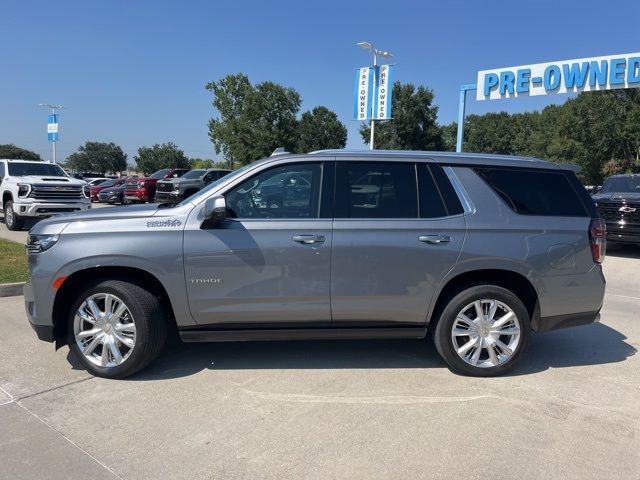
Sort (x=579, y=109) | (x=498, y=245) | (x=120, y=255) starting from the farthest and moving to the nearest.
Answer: (x=579, y=109) < (x=498, y=245) < (x=120, y=255)

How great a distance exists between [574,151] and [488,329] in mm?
37226

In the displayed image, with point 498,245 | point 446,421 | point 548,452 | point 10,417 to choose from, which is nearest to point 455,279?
point 498,245

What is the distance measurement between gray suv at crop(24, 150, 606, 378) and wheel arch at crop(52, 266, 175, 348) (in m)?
0.01

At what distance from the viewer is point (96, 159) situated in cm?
10562

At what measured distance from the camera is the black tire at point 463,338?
4.14 metres

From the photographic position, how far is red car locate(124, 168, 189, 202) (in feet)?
75.0

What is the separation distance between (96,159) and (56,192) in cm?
10223

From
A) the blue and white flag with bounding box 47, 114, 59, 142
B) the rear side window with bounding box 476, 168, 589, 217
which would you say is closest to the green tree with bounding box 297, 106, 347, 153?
the blue and white flag with bounding box 47, 114, 59, 142

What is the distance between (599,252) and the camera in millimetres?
4273

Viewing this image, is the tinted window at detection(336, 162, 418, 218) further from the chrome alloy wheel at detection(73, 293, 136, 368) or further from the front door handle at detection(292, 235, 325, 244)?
the chrome alloy wheel at detection(73, 293, 136, 368)

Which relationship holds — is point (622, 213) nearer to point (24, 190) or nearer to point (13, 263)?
point (13, 263)

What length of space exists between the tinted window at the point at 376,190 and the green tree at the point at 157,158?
82.4 metres

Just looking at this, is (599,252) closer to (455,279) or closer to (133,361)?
(455,279)

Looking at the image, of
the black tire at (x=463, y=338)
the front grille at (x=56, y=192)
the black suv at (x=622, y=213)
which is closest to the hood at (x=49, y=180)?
the front grille at (x=56, y=192)
